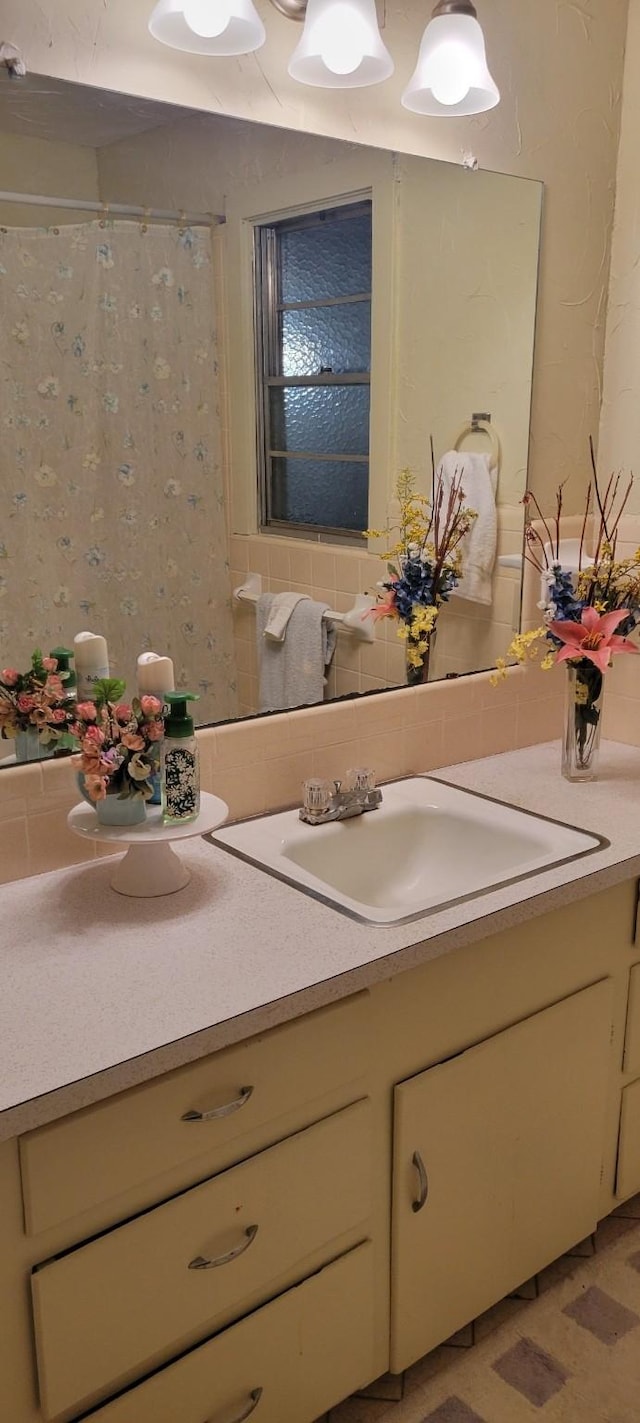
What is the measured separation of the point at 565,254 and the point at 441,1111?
1.65 metres

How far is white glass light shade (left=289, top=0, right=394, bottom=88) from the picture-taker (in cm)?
161

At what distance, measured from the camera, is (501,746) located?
2238 mm

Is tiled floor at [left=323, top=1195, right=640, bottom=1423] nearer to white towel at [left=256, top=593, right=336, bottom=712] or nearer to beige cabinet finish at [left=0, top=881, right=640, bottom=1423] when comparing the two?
beige cabinet finish at [left=0, top=881, right=640, bottom=1423]

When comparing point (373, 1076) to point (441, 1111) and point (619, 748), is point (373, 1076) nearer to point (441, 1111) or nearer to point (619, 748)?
point (441, 1111)

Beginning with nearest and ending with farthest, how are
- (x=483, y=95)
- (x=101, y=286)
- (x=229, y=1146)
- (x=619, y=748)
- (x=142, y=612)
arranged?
(x=229, y=1146) < (x=101, y=286) < (x=142, y=612) < (x=483, y=95) < (x=619, y=748)

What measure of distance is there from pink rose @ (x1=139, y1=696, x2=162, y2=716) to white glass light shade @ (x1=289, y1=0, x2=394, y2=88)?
3.34 feet

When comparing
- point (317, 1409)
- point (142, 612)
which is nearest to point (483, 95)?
point (142, 612)

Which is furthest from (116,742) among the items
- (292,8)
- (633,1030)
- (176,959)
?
(292,8)

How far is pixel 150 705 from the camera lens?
1.40 m

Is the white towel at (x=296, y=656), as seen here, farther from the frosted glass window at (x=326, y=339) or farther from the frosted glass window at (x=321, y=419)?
the frosted glass window at (x=326, y=339)

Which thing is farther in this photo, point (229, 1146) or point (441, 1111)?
point (441, 1111)

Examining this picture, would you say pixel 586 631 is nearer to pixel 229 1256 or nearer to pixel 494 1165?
pixel 494 1165

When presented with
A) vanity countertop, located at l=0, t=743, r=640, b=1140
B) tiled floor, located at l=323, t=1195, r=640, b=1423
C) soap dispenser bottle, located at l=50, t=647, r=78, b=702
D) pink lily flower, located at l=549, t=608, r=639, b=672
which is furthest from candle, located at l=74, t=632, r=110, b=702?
tiled floor, located at l=323, t=1195, r=640, b=1423

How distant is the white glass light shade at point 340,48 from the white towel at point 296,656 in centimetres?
82
